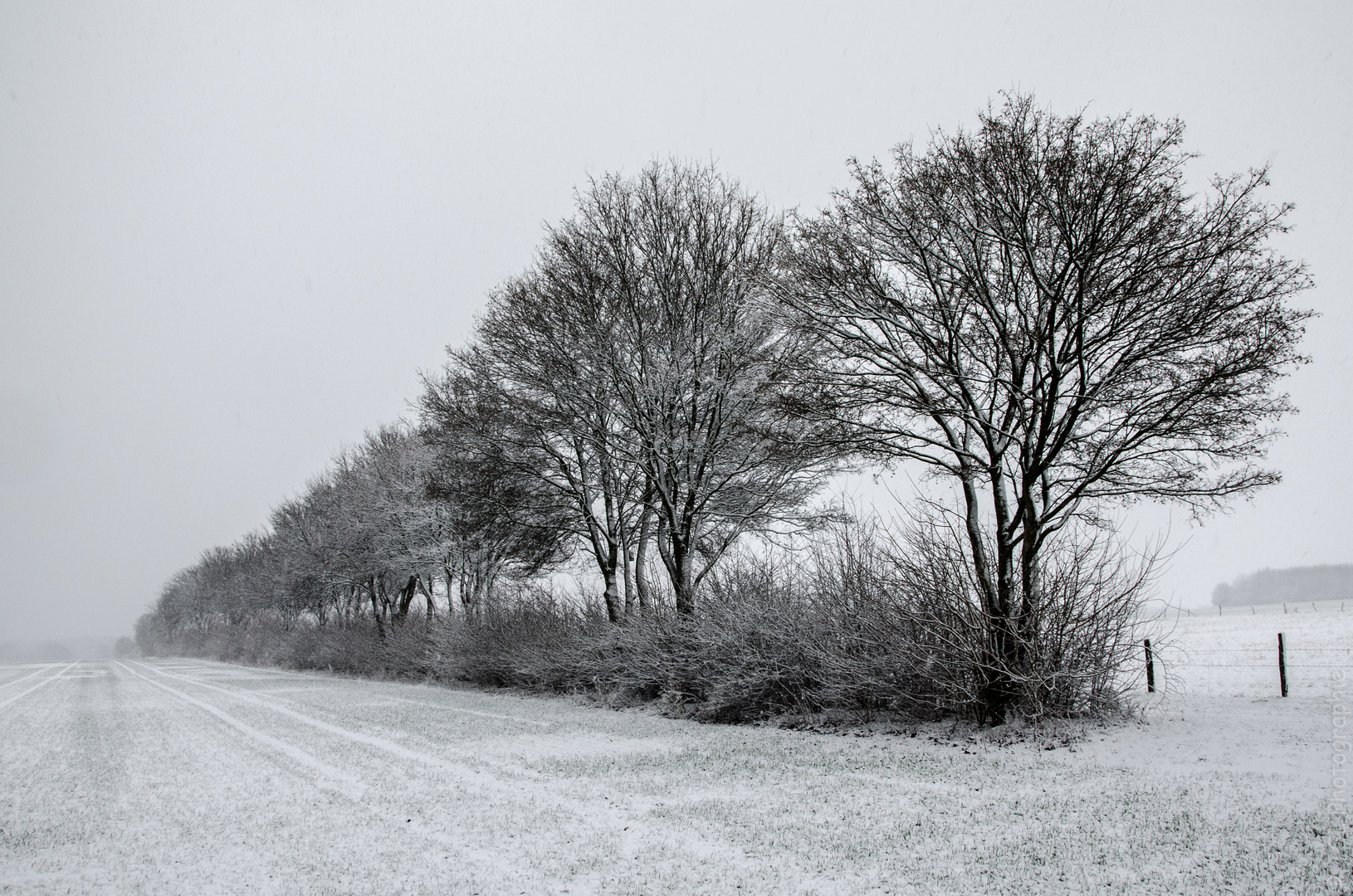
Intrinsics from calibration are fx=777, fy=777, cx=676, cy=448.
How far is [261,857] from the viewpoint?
4.85 m

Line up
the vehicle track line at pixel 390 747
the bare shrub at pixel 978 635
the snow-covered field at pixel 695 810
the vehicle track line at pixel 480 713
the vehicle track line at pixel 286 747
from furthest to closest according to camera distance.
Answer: the vehicle track line at pixel 480 713 → the bare shrub at pixel 978 635 → the vehicle track line at pixel 286 747 → the vehicle track line at pixel 390 747 → the snow-covered field at pixel 695 810

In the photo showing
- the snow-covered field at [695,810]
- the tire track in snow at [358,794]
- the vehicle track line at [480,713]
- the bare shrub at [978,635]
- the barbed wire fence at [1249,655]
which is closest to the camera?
the snow-covered field at [695,810]

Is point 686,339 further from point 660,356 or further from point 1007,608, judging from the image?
point 1007,608

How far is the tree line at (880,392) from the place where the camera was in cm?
981

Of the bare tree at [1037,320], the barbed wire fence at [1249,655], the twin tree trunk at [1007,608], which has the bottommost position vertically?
the barbed wire fence at [1249,655]

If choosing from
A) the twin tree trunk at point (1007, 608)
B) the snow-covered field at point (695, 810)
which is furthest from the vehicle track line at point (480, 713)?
the twin tree trunk at point (1007, 608)

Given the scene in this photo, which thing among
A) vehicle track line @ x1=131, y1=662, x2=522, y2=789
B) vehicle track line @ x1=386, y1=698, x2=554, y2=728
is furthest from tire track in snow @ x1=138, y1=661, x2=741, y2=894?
vehicle track line @ x1=386, y1=698, x2=554, y2=728

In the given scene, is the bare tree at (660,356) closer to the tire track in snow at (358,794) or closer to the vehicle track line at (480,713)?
the vehicle track line at (480,713)

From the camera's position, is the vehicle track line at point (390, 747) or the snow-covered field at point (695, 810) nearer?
the snow-covered field at point (695, 810)

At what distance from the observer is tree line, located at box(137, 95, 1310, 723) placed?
9.81 metres

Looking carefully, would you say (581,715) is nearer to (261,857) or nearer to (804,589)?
(804,589)

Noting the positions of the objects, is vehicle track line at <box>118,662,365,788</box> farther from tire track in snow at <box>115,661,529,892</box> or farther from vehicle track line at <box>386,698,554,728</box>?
vehicle track line at <box>386,698,554,728</box>

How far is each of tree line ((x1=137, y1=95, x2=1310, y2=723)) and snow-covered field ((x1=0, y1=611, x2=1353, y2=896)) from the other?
1765mm

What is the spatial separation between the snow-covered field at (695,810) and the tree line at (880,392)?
69.5 inches
